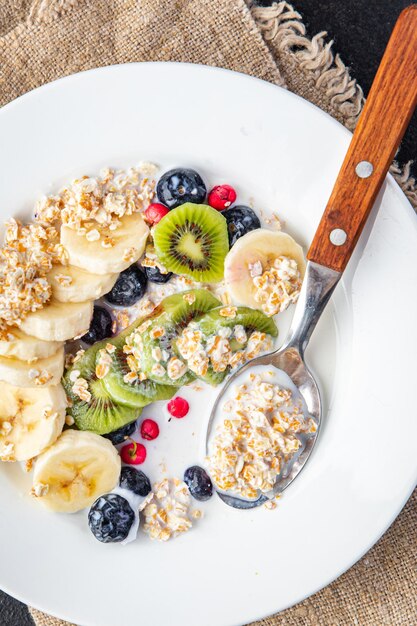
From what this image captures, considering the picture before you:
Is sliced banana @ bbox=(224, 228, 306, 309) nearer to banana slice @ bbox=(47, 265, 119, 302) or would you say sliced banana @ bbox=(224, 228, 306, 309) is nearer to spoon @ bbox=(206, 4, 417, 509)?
spoon @ bbox=(206, 4, 417, 509)

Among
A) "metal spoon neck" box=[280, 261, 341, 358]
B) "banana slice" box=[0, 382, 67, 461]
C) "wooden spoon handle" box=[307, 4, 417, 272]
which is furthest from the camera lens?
"banana slice" box=[0, 382, 67, 461]

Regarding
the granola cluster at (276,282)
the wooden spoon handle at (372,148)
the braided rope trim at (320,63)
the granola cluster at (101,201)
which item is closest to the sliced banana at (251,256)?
the granola cluster at (276,282)

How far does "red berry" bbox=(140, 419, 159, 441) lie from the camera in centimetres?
176

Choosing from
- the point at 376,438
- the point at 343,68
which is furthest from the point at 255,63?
the point at 376,438

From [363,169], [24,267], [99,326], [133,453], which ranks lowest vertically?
[133,453]

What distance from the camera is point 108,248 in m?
1.63

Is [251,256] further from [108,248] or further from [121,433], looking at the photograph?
[121,433]

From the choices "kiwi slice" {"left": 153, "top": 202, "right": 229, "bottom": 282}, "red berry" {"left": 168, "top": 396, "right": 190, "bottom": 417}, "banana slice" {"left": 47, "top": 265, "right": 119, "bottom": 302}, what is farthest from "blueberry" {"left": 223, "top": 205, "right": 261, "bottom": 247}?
"red berry" {"left": 168, "top": 396, "right": 190, "bottom": 417}

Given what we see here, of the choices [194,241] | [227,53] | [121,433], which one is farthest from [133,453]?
[227,53]

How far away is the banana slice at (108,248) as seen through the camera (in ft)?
5.33

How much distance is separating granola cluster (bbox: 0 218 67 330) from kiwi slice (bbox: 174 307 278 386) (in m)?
0.32

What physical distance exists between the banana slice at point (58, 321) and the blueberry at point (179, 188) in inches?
11.4

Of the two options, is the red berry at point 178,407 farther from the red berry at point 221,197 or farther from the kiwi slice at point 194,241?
the red berry at point 221,197

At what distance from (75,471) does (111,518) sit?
0.13 metres
